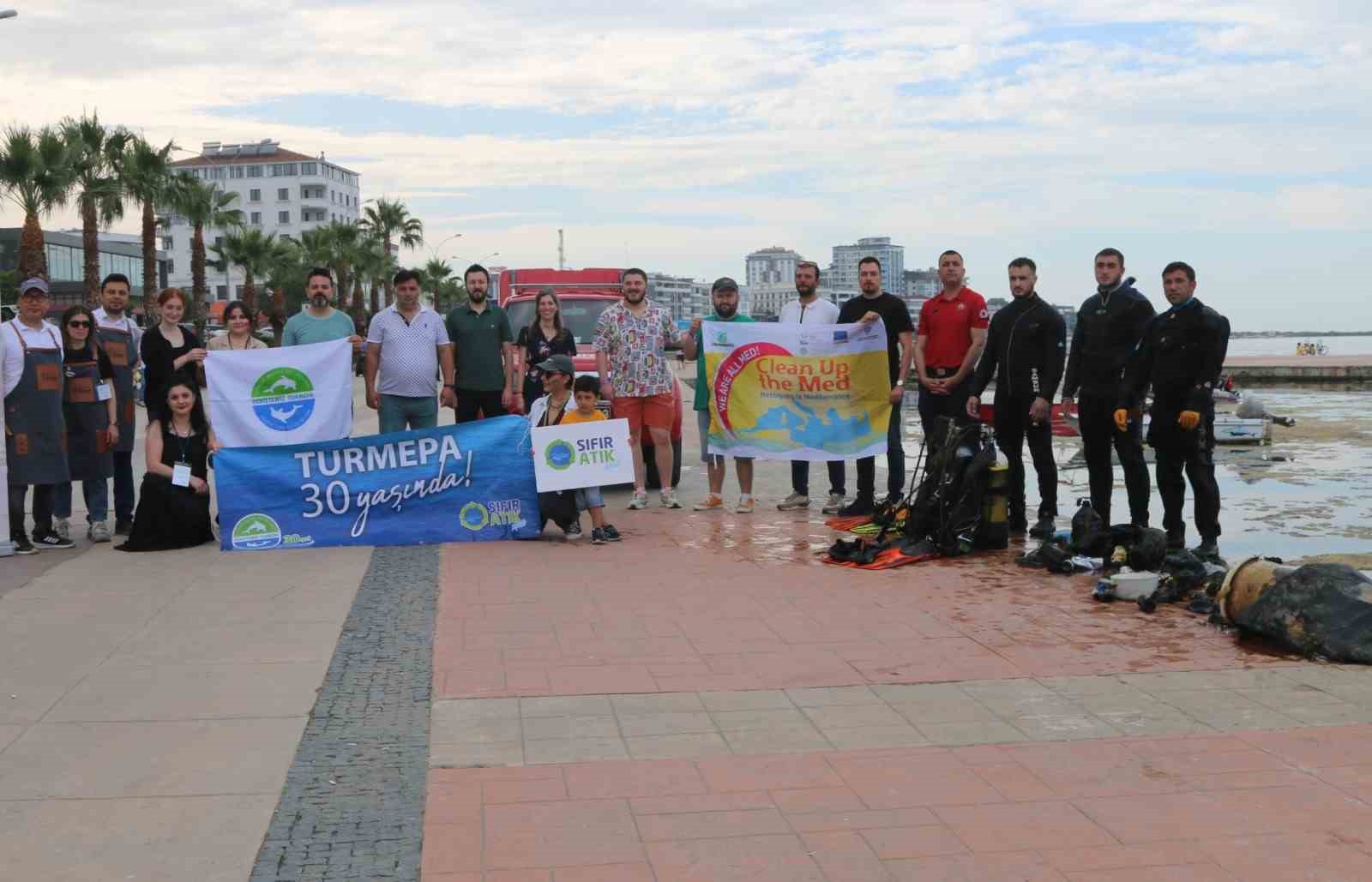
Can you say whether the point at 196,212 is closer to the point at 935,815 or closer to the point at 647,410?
the point at 647,410

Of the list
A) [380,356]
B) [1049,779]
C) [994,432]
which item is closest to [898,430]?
[994,432]

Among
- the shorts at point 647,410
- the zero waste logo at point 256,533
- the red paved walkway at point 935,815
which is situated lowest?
the red paved walkway at point 935,815

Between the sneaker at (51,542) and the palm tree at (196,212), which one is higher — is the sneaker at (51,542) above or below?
below

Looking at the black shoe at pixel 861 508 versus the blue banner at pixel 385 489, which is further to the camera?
the black shoe at pixel 861 508

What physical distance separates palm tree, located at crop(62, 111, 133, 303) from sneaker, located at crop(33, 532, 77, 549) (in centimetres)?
3347

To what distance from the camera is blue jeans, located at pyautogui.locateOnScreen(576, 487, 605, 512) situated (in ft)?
32.8

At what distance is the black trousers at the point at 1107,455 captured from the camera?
955 centimetres

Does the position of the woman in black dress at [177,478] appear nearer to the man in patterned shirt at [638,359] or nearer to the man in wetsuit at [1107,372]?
the man in patterned shirt at [638,359]

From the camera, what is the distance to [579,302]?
1570 cm

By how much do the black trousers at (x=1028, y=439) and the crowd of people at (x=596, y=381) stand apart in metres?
0.01

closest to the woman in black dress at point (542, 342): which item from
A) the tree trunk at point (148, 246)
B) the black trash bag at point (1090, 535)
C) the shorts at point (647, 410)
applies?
the shorts at point (647, 410)

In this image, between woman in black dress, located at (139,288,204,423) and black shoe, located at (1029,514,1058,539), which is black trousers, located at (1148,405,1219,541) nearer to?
black shoe, located at (1029,514,1058,539)

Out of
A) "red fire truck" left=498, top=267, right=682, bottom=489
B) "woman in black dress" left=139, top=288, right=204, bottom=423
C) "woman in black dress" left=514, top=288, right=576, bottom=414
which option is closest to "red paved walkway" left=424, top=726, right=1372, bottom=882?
"woman in black dress" left=139, top=288, right=204, bottom=423

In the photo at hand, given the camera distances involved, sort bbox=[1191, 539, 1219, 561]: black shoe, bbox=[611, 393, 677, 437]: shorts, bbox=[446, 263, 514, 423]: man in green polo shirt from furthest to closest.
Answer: bbox=[611, 393, 677, 437]: shorts
bbox=[446, 263, 514, 423]: man in green polo shirt
bbox=[1191, 539, 1219, 561]: black shoe
